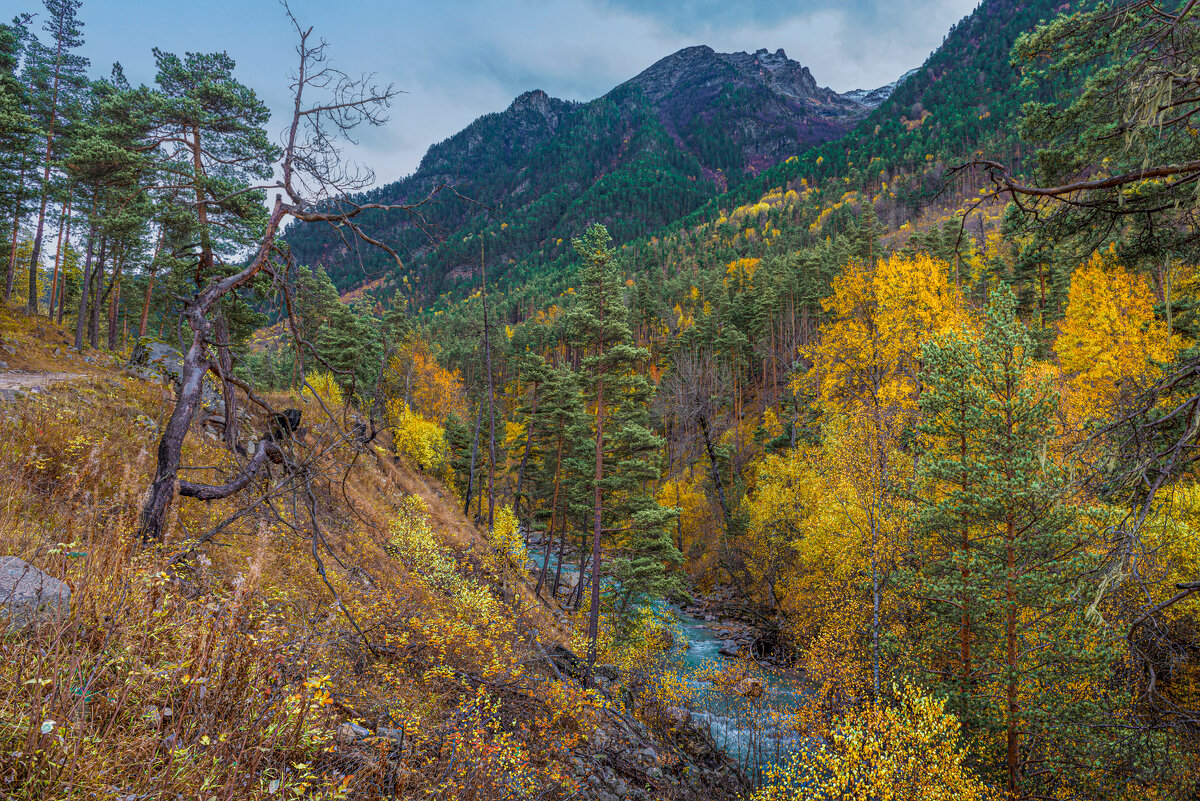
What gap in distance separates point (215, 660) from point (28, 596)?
0.95 m

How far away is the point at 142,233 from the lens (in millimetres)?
18891

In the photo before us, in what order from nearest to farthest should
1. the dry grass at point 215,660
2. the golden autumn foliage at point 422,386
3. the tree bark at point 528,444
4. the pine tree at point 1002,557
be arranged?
the dry grass at point 215,660, the pine tree at point 1002,557, the tree bark at point 528,444, the golden autumn foliage at point 422,386

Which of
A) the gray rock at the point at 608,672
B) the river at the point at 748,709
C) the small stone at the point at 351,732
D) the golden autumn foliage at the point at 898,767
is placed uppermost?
the small stone at the point at 351,732

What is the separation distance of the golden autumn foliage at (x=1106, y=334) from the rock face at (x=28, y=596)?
2169 centimetres

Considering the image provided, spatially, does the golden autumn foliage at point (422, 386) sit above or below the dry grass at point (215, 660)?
above

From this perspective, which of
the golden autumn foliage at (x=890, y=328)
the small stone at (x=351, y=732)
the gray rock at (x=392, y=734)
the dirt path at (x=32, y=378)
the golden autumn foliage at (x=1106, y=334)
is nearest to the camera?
the small stone at (x=351, y=732)

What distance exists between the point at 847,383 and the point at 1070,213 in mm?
16626

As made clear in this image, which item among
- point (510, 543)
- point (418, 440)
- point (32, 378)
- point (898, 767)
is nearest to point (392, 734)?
point (898, 767)

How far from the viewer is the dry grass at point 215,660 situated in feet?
6.86

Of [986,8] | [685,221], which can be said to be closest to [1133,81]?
[685,221]

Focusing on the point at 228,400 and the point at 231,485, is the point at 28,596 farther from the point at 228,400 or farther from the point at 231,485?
the point at 228,400

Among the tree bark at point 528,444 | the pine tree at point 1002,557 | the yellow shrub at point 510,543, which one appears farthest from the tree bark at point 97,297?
the pine tree at point 1002,557

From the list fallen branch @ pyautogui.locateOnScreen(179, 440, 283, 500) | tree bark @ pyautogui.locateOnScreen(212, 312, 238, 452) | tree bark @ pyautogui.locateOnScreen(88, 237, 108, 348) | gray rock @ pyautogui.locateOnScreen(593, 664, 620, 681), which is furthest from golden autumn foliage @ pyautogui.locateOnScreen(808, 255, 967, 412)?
tree bark @ pyautogui.locateOnScreen(88, 237, 108, 348)

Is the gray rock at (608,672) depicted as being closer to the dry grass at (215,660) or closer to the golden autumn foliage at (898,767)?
the dry grass at (215,660)
